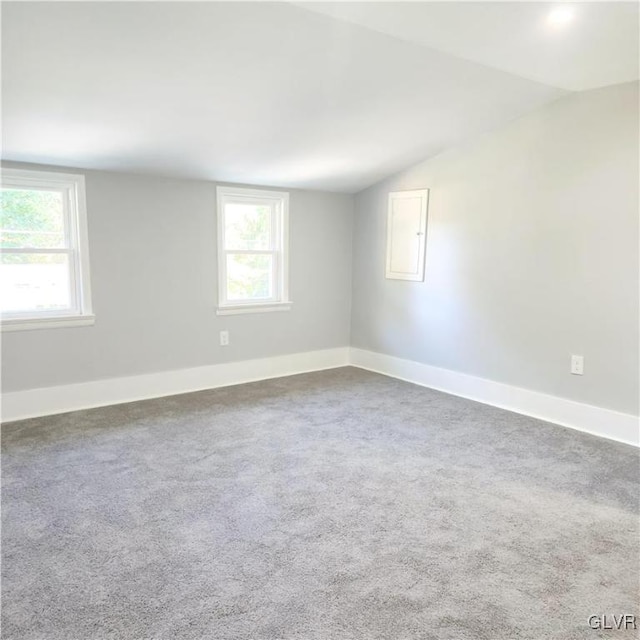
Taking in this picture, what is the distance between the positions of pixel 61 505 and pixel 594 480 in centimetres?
280

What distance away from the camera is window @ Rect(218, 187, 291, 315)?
4461mm

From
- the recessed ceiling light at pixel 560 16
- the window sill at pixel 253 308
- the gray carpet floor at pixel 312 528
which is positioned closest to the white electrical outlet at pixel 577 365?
the gray carpet floor at pixel 312 528

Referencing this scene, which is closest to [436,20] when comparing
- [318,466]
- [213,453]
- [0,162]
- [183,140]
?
[183,140]

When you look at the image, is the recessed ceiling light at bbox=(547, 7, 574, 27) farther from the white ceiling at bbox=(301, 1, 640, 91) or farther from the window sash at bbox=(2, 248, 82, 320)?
the window sash at bbox=(2, 248, 82, 320)

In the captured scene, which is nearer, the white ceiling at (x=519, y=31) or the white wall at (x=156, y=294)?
the white ceiling at (x=519, y=31)

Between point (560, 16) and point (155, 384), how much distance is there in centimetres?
369

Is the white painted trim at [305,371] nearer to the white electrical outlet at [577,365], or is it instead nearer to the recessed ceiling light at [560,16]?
the white electrical outlet at [577,365]

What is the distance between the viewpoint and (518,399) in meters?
3.86

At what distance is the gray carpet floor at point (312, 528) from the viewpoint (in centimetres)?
171

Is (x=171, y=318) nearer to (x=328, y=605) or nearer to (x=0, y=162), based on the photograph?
(x=0, y=162)

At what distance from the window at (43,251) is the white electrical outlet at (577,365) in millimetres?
3583

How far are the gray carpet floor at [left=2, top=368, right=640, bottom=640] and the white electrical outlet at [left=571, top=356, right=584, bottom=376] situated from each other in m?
0.44

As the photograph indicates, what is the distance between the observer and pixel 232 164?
3887 mm

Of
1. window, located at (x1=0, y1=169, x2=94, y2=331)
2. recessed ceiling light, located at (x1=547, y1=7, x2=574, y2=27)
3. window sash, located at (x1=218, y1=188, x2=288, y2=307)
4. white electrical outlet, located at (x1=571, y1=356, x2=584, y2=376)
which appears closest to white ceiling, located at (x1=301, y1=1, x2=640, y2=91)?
recessed ceiling light, located at (x1=547, y1=7, x2=574, y2=27)
